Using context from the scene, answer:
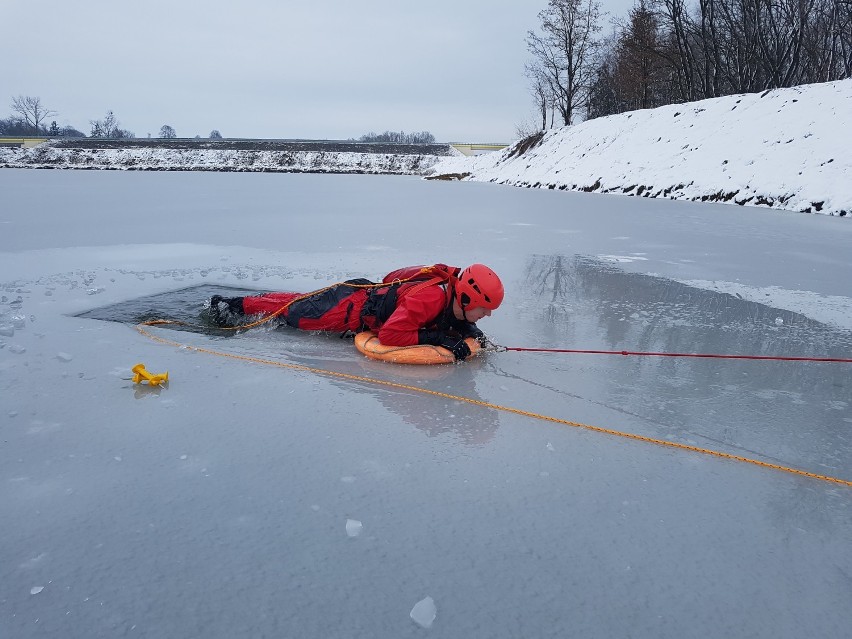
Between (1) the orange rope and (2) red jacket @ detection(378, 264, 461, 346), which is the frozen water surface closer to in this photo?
(1) the orange rope

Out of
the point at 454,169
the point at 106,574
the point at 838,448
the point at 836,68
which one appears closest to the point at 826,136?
the point at 838,448

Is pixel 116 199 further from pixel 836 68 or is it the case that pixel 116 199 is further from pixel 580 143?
pixel 836 68

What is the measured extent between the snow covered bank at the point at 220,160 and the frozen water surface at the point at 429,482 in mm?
38837

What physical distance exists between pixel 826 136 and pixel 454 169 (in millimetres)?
25493

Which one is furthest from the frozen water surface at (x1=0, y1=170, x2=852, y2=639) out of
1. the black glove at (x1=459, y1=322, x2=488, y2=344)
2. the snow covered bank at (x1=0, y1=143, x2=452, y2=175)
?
the snow covered bank at (x1=0, y1=143, x2=452, y2=175)

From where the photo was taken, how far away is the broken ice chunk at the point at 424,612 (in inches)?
56.8

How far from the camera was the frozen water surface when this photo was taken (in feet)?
4.91

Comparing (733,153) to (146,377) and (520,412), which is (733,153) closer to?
(520,412)

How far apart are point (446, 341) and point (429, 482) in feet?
5.42

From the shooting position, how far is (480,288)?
346 centimetres

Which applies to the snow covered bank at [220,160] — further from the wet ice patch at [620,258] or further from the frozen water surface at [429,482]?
the frozen water surface at [429,482]

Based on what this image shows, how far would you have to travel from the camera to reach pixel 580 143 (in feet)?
77.5

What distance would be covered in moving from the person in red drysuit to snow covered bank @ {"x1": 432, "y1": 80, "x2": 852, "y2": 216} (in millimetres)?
10569

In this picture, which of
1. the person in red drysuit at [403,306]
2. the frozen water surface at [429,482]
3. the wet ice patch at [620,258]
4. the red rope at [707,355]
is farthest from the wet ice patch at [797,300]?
the person in red drysuit at [403,306]
